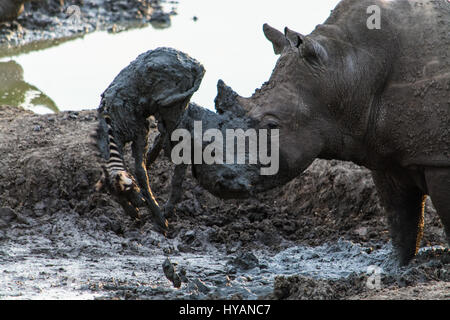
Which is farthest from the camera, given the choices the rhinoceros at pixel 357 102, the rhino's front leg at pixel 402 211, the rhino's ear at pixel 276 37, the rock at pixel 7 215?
the rock at pixel 7 215

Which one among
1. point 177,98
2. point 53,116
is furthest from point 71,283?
point 53,116

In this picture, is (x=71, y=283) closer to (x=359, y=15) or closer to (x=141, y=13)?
(x=359, y=15)

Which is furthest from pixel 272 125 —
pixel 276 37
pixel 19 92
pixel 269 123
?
pixel 19 92

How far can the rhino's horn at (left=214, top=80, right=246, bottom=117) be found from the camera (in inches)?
242

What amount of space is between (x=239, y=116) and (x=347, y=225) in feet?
9.11

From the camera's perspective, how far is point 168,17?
21.2m

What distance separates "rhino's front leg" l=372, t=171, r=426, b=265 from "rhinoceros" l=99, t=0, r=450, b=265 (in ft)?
1.31

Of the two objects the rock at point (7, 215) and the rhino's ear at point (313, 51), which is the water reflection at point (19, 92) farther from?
the rhino's ear at point (313, 51)

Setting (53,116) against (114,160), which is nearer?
(114,160)

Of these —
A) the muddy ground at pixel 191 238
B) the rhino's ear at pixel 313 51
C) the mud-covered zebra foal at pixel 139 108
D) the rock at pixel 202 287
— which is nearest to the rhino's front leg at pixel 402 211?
the muddy ground at pixel 191 238

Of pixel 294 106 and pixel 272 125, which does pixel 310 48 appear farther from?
pixel 272 125

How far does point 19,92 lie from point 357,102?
29.4 feet

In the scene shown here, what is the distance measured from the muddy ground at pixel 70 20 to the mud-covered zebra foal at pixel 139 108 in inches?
471

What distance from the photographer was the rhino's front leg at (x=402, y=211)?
6871mm
